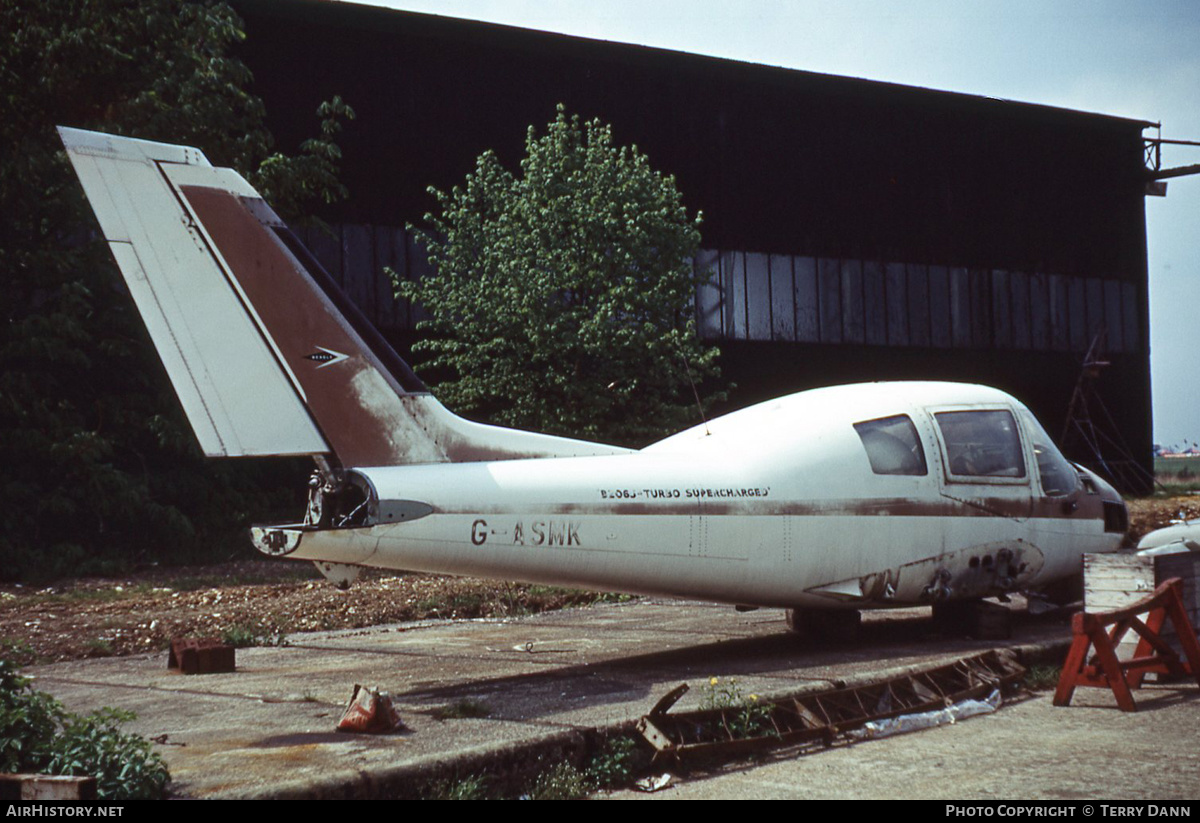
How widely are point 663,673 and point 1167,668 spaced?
396 centimetres

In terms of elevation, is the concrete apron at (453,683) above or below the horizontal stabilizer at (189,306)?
below

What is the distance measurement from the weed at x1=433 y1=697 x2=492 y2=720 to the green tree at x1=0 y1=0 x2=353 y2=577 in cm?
1643

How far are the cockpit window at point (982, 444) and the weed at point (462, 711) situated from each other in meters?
5.32

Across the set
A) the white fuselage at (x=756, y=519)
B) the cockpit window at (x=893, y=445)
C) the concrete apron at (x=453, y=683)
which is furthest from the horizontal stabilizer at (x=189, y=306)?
the cockpit window at (x=893, y=445)

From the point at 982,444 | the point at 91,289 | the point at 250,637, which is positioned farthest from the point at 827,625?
the point at 91,289

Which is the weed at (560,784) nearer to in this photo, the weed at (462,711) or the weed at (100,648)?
the weed at (462,711)

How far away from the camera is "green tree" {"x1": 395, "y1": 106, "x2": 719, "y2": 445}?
24.3 meters

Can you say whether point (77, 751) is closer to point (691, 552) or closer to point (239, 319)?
point (239, 319)

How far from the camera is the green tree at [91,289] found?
22.0 metres

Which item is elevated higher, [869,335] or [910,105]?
[910,105]

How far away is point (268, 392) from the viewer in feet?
28.2

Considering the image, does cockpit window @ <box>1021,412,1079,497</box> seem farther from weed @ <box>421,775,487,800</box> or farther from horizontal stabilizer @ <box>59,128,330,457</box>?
weed @ <box>421,775,487,800</box>
